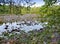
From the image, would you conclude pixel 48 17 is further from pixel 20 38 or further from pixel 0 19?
pixel 0 19

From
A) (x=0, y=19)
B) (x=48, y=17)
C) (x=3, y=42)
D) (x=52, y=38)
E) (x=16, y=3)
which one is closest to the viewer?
(x=48, y=17)

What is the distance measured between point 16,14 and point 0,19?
0.86 metres

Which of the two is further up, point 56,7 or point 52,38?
point 56,7

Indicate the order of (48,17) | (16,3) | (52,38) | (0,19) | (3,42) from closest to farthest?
(48,17), (52,38), (3,42), (16,3), (0,19)

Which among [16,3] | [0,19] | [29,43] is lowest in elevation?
[0,19]

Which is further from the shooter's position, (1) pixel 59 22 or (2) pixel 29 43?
(2) pixel 29 43

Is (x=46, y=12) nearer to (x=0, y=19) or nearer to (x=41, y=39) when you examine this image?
(x=41, y=39)

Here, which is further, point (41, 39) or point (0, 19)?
point (0, 19)

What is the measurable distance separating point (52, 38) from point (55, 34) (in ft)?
0.29

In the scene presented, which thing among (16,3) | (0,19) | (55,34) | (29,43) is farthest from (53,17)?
(0,19)

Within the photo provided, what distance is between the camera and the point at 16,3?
9.95 metres

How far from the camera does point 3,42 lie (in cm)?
466

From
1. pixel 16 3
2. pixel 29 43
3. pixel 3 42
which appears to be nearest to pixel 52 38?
pixel 29 43

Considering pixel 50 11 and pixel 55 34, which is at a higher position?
pixel 50 11
